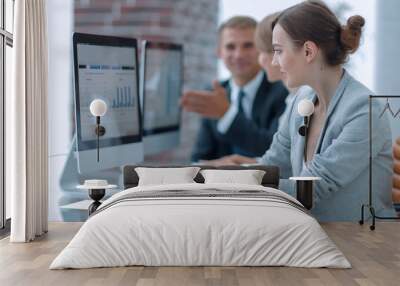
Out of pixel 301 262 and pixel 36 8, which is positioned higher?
pixel 36 8

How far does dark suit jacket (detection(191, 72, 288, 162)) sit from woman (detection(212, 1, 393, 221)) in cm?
11

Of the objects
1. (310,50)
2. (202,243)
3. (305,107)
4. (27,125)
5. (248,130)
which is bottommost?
(202,243)

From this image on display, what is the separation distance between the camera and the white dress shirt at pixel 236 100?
7.54 meters

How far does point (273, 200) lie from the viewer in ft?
18.0

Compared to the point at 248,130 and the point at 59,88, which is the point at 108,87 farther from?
the point at 248,130

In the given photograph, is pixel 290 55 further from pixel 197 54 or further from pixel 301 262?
pixel 301 262

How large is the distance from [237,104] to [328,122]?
934 millimetres

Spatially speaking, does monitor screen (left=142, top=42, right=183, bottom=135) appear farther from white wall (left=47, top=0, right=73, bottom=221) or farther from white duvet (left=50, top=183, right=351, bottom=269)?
white duvet (left=50, top=183, right=351, bottom=269)

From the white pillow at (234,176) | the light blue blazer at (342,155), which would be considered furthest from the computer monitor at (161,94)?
the light blue blazer at (342,155)

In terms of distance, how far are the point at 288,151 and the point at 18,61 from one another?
2.97 metres

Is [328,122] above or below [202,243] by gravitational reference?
above

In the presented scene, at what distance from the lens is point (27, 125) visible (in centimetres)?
629

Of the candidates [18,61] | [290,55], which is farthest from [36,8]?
[290,55]

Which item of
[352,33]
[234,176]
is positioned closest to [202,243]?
[234,176]
